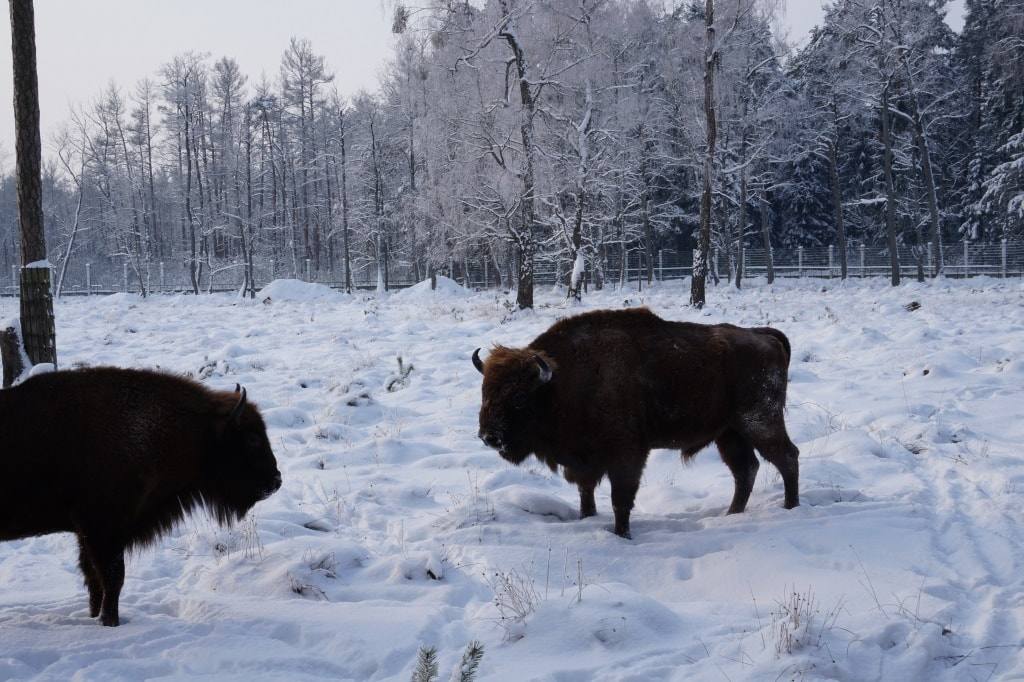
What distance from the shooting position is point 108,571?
4.02 meters

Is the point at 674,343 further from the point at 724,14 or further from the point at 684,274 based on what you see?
the point at 684,274

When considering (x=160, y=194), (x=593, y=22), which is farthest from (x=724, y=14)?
(x=160, y=194)

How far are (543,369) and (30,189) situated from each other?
5.97 m

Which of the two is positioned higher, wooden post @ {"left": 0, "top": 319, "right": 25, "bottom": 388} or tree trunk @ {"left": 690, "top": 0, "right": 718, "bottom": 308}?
tree trunk @ {"left": 690, "top": 0, "right": 718, "bottom": 308}

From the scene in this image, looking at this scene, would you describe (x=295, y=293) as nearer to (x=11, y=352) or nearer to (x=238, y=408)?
(x=11, y=352)

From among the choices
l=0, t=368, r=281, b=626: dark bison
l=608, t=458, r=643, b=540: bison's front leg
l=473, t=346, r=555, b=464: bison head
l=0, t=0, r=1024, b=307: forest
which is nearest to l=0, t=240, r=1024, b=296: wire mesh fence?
l=0, t=0, r=1024, b=307: forest

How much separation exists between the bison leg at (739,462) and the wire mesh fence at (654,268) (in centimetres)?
2882

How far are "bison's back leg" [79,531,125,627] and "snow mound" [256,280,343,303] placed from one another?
25.7m

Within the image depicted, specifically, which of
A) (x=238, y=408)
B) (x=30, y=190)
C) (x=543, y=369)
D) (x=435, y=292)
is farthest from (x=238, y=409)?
(x=435, y=292)

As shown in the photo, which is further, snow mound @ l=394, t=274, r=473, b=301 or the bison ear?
snow mound @ l=394, t=274, r=473, b=301

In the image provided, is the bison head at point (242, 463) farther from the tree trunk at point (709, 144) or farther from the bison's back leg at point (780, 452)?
the tree trunk at point (709, 144)

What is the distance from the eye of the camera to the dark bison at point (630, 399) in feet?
18.3

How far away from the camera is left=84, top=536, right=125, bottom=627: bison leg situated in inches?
157

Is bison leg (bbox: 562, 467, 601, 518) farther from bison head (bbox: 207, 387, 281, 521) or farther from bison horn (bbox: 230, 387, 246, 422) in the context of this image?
bison horn (bbox: 230, 387, 246, 422)
